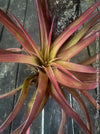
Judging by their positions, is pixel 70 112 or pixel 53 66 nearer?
pixel 70 112

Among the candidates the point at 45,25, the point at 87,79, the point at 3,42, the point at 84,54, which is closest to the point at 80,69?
the point at 87,79

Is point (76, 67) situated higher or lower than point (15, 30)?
lower

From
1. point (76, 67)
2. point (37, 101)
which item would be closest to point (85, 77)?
point (76, 67)

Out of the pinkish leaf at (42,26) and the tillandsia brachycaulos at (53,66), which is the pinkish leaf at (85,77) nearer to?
the tillandsia brachycaulos at (53,66)

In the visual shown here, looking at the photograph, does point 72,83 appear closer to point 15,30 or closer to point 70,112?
point 70,112

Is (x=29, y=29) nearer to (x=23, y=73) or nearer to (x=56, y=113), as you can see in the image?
(x=23, y=73)

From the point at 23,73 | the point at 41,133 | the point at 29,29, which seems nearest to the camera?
the point at 41,133

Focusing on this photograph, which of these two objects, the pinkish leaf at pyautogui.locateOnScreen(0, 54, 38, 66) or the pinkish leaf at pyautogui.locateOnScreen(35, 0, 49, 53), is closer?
the pinkish leaf at pyautogui.locateOnScreen(0, 54, 38, 66)

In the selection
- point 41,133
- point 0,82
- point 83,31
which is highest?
point 83,31

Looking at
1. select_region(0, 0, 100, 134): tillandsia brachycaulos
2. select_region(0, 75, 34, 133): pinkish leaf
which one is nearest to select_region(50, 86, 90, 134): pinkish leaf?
select_region(0, 0, 100, 134): tillandsia brachycaulos

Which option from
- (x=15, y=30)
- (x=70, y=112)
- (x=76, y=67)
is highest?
(x=15, y=30)

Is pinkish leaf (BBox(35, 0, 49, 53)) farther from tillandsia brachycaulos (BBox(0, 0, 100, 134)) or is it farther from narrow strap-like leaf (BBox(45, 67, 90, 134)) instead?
narrow strap-like leaf (BBox(45, 67, 90, 134))
